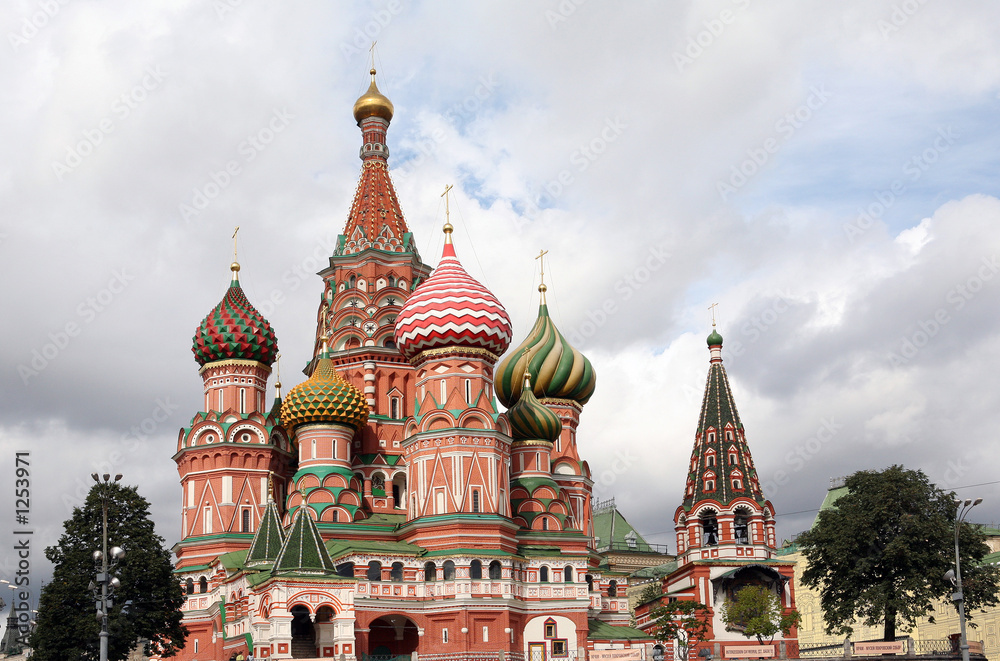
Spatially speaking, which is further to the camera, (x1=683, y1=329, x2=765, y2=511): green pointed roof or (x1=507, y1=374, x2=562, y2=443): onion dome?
(x1=683, y1=329, x2=765, y2=511): green pointed roof

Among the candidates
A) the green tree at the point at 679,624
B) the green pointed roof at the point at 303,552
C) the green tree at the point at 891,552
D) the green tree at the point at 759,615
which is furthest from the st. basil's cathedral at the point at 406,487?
the green tree at the point at 891,552

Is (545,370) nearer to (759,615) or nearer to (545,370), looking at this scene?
(545,370)

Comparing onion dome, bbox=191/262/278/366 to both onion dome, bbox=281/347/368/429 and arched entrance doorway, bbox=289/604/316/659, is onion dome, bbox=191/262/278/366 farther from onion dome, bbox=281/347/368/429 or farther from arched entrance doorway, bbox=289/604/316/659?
arched entrance doorway, bbox=289/604/316/659

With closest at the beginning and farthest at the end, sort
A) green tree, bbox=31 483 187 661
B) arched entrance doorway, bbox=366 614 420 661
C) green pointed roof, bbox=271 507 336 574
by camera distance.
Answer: green tree, bbox=31 483 187 661
green pointed roof, bbox=271 507 336 574
arched entrance doorway, bbox=366 614 420 661

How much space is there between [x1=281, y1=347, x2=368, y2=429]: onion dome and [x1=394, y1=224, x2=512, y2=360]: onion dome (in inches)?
108

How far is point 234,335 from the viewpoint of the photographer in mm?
46844

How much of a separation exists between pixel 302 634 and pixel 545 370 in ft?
58.3

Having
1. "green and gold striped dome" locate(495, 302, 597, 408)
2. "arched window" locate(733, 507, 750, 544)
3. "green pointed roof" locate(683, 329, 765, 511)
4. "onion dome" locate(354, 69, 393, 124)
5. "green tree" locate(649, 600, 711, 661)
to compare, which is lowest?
"green tree" locate(649, 600, 711, 661)

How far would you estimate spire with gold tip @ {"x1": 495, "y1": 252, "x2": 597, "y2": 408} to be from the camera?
170ft

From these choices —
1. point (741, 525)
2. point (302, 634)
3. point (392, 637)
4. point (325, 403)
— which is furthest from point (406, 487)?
point (741, 525)

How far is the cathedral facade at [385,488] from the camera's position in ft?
129

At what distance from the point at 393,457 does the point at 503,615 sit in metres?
8.66

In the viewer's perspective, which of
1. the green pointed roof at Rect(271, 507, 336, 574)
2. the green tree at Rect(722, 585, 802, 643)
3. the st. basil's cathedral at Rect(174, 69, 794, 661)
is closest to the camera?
the green pointed roof at Rect(271, 507, 336, 574)

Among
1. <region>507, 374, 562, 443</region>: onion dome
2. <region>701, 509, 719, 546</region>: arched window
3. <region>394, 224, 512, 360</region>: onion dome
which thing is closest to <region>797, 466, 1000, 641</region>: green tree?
<region>701, 509, 719, 546</region>: arched window
